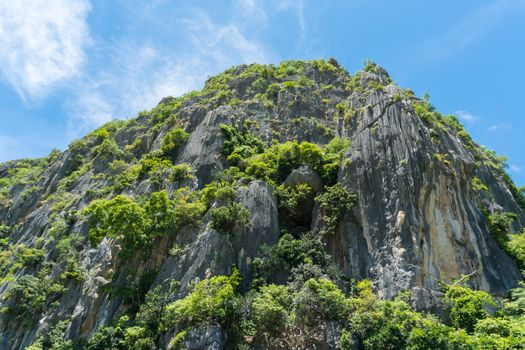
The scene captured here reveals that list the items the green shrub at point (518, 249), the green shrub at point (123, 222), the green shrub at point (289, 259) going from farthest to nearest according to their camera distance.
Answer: the green shrub at point (518, 249) < the green shrub at point (123, 222) < the green shrub at point (289, 259)

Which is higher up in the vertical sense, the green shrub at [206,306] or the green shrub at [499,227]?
the green shrub at [499,227]

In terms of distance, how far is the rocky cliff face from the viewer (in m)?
26.9

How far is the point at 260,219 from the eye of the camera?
29.7 meters

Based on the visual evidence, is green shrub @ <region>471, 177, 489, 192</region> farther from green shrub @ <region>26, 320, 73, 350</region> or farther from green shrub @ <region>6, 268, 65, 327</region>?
green shrub @ <region>6, 268, 65, 327</region>

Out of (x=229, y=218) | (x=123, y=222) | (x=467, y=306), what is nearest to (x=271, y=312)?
(x=229, y=218)

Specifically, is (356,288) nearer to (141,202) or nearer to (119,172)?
(141,202)

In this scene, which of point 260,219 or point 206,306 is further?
point 260,219

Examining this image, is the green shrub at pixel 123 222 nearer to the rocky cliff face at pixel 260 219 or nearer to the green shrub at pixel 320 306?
the rocky cliff face at pixel 260 219

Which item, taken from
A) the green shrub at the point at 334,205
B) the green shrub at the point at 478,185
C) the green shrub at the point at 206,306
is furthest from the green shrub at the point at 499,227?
the green shrub at the point at 206,306

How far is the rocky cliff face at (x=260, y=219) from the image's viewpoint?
88.3 feet

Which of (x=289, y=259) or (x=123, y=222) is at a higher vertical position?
(x=123, y=222)

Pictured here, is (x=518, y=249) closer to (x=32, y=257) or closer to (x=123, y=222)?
(x=123, y=222)

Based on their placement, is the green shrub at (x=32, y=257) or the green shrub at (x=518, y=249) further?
the green shrub at (x=32, y=257)

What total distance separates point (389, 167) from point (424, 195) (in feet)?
9.30
